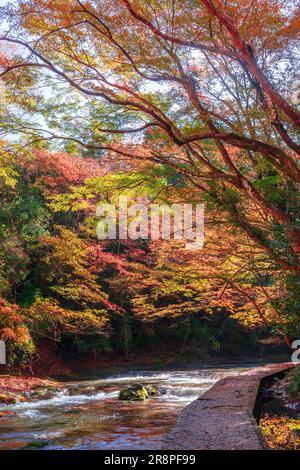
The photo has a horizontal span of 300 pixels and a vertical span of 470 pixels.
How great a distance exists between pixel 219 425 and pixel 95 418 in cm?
401

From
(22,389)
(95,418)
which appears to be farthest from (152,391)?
(22,389)

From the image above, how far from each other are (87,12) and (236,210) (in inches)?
137

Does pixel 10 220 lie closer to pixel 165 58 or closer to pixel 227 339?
pixel 165 58

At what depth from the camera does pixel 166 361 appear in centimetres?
2053

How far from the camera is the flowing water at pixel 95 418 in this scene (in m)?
6.58

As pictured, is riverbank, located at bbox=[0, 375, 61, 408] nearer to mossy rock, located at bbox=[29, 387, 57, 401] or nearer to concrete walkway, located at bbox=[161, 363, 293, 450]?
mossy rock, located at bbox=[29, 387, 57, 401]

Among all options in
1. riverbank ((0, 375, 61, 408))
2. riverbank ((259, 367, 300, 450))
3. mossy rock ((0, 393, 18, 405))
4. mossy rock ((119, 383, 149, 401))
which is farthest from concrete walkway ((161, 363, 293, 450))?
riverbank ((0, 375, 61, 408))

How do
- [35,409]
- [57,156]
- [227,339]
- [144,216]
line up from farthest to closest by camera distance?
[227,339]
[57,156]
[144,216]
[35,409]

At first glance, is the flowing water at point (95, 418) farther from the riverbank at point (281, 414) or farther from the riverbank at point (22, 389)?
the riverbank at point (281, 414)

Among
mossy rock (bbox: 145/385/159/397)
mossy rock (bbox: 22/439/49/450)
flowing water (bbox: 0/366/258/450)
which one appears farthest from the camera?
mossy rock (bbox: 145/385/159/397)

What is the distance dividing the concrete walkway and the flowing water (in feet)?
2.85

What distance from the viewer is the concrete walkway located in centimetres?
434

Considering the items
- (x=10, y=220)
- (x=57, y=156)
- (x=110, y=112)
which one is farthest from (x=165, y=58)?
(x=10, y=220)

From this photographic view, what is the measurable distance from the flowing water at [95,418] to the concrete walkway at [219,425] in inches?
34.2
